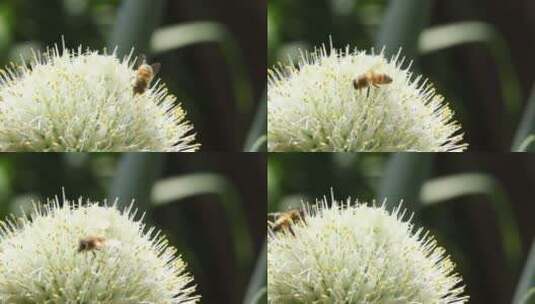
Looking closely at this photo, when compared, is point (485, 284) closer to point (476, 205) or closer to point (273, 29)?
point (476, 205)

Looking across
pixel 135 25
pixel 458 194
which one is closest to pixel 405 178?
pixel 458 194

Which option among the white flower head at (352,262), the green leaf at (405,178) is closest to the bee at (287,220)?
the white flower head at (352,262)

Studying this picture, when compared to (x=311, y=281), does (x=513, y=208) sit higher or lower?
higher

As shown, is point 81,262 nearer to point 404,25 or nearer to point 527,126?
point 404,25

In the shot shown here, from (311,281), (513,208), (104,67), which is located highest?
(104,67)

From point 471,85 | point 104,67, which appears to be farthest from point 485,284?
point 104,67

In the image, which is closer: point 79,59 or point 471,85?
point 79,59

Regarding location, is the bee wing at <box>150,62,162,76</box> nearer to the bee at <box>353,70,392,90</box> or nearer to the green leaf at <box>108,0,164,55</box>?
the green leaf at <box>108,0,164,55</box>

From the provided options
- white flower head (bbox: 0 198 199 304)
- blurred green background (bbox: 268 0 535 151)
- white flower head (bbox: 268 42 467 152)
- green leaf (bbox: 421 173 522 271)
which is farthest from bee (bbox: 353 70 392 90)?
white flower head (bbox: 0 198 199 304)
